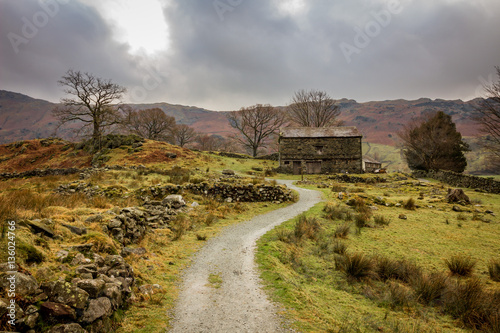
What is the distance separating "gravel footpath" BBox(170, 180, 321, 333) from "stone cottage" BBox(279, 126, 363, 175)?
2966 cm

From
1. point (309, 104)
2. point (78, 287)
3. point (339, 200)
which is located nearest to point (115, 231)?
point (78, 287)

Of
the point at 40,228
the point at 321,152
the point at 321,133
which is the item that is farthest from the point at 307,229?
the point at 321,133

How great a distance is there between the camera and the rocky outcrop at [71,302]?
8.46 feet

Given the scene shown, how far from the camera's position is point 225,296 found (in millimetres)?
4273

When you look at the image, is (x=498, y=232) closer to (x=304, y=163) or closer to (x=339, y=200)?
(x=339, y=200)

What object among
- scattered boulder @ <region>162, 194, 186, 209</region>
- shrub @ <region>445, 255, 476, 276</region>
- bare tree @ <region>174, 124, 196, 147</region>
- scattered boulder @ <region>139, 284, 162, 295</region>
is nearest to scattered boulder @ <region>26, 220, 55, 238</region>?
scattered boulder @ <region>139, 284, 162, 295</region>

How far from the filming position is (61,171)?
23250 mm

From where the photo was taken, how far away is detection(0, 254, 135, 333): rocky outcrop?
2.58 metres

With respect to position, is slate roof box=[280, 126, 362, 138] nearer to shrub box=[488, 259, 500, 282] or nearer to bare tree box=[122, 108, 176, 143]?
bare tree box=[122, 108, 176, 143]

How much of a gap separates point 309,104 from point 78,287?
170ft

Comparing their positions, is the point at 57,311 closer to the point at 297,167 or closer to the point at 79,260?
the point at 79,260

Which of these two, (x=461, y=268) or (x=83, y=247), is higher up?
(x=83, y=247)

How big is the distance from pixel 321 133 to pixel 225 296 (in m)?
35.9

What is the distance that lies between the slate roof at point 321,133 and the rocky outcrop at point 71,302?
1352 inches
